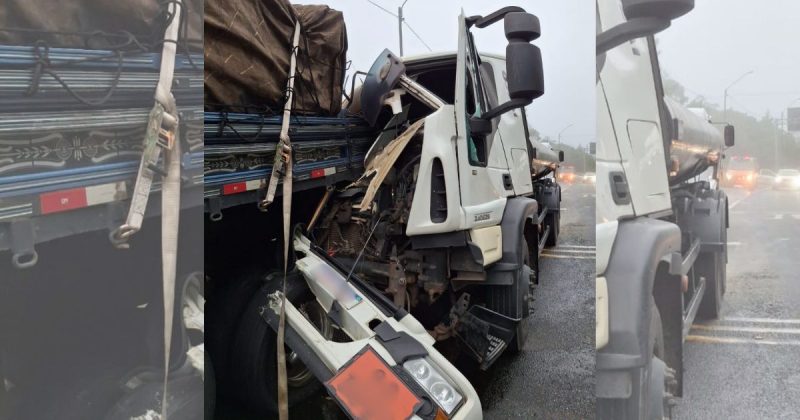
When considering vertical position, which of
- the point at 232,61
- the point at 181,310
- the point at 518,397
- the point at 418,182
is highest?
the point at 232,61

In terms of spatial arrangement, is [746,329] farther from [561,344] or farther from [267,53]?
[267,53]

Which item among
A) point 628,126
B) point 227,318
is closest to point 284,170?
point 227,318

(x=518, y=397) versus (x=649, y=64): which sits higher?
(x=649, y=64)

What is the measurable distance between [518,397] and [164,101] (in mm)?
2084

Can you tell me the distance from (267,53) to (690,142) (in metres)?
1.24

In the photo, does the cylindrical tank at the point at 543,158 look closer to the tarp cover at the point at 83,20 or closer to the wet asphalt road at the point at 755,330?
the wet asphalt road at the point at 755,330

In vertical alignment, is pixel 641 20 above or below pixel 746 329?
above

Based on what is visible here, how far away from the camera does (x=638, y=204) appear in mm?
1085

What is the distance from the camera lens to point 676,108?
1.12 meters

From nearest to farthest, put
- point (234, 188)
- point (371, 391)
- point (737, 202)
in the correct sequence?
point (737, 202)
point (234, 188)
point (371, 391)

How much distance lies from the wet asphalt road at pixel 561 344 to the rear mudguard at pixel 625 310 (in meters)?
0.05

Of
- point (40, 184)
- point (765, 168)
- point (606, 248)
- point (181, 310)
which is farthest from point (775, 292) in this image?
point (40, 184)

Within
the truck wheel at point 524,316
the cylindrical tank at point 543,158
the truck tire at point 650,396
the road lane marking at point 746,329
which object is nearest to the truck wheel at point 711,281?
the road lane marking at point 746,329

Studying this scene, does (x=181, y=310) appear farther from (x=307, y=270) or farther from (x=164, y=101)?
(x=307, y=270)
